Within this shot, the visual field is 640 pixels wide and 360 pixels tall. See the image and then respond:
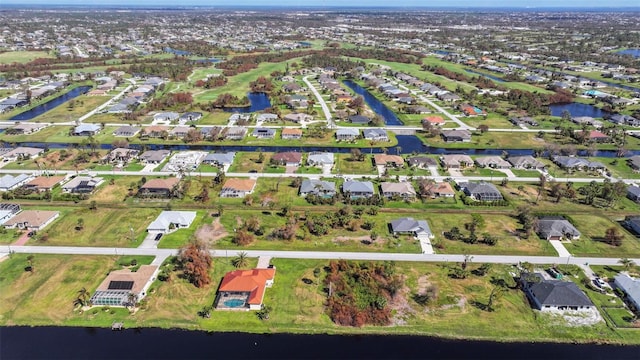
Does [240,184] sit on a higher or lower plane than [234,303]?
higher

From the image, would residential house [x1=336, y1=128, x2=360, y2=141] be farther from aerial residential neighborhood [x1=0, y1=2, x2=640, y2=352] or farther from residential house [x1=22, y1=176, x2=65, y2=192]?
residential house [x1=22, y1=176, x2=65, y2=192]

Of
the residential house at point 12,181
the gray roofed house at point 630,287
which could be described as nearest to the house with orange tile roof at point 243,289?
the gray roofed house at point 630,287

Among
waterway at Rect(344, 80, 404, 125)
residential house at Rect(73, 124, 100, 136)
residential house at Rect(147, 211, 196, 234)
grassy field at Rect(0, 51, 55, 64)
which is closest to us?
residential house at Rect(147, 211, 196, 234)

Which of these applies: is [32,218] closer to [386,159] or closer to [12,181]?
[12,181]

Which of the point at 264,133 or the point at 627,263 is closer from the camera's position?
the point at 627,263

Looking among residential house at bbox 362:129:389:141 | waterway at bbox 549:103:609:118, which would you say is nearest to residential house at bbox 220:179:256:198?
residential house at bbox 362:129:389:141

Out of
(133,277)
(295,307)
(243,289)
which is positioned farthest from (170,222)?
(295,307)
